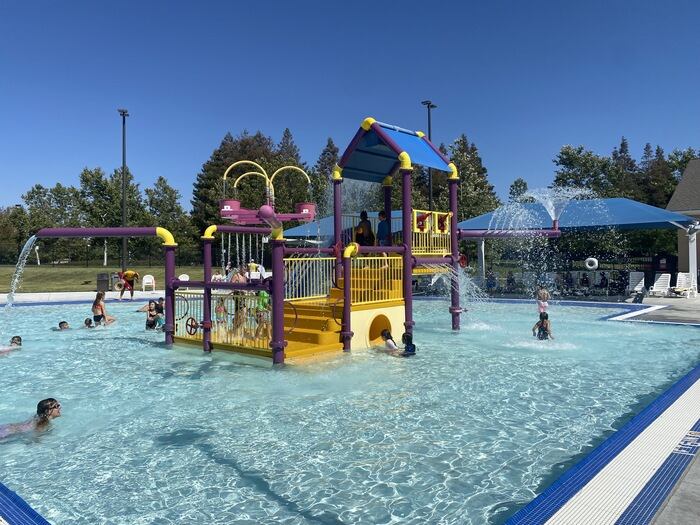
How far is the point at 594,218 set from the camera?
75.0 feet

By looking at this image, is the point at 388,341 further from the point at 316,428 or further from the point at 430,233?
the point at 316,428

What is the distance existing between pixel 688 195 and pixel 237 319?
31.3 metres

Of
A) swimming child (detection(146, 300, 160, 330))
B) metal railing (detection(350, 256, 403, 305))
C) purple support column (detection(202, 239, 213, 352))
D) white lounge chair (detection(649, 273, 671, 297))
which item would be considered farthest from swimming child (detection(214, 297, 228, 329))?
white lounge chair (detection(649, 273, 671, 297))

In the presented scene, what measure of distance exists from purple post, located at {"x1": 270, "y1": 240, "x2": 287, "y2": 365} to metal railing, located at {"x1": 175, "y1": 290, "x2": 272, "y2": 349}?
479 millimetres

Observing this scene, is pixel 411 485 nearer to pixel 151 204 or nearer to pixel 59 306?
pixel 59 306

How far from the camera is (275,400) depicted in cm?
766

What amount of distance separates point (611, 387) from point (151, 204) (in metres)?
50.5

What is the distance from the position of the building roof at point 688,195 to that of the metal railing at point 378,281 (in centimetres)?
2622

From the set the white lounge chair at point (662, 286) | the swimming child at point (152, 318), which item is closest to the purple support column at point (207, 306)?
the swimming child at point (152, 318)

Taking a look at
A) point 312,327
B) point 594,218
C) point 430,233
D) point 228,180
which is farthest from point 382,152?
point 228,180

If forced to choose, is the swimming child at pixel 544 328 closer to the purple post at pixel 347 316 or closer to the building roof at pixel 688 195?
the purple post at pixel 347 316

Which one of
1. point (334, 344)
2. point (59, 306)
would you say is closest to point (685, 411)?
point (334, 344)

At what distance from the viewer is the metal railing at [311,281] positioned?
488 inches

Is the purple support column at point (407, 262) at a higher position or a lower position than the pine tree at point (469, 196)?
lower
